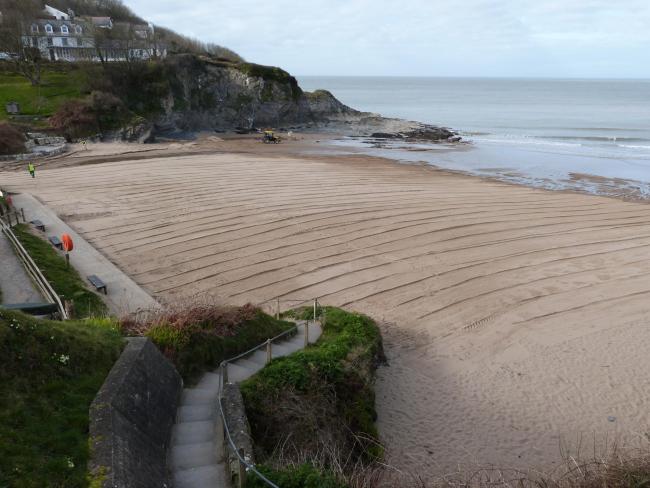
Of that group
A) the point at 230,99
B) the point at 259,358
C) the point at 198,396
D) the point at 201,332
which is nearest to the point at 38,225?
the point at 201,332

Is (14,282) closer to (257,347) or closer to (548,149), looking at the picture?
(257,347)

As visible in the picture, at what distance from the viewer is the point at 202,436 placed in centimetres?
678

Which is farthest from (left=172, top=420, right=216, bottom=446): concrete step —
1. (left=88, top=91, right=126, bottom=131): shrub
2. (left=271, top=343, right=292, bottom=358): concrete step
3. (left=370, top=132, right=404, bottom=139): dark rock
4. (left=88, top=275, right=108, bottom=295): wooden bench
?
(left=370, top=132, right=404, bottom=139): dark rock

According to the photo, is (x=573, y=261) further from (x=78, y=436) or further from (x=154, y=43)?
(x=154, y=43)

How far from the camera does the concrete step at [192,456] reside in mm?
6164

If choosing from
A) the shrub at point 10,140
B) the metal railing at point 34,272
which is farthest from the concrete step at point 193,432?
the shrub at point 10,140

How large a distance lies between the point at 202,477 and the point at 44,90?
59452 mm

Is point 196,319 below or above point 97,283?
above

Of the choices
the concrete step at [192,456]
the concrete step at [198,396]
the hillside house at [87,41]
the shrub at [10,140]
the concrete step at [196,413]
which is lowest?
the concrete step at [198,396]

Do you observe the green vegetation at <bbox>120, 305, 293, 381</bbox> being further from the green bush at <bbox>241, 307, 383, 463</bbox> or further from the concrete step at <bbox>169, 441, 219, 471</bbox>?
the concrete step at <bbox>169, 441, 219, 471</bbox>

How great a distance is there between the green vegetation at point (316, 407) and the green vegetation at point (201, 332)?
990 mm

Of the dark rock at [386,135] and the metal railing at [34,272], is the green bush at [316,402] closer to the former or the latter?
the metal railing at [34,272]

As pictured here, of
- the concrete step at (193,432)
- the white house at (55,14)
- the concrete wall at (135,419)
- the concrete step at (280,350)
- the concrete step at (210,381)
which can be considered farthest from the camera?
the white house at (55,14)

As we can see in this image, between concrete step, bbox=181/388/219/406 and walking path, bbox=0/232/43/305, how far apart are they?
19.7 feet
